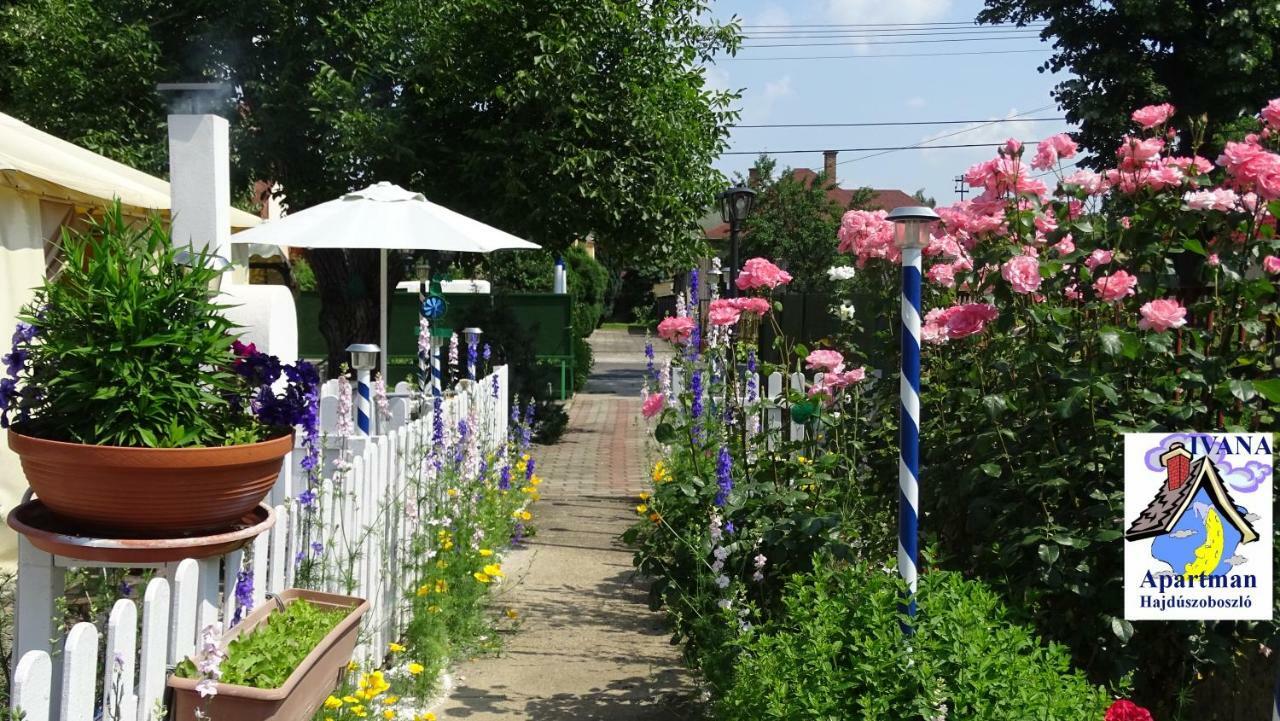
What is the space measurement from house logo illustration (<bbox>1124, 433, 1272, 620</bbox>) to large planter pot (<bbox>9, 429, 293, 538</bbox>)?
90.2 inches

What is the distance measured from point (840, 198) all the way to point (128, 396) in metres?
59.6

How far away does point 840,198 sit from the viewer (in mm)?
60156

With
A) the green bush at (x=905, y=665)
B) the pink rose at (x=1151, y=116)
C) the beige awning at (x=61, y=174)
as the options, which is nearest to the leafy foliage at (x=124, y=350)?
the green bush at (x=905, y=665)

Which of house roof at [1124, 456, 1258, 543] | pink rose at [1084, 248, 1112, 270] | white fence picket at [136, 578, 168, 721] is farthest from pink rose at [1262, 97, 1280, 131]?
white fence picket at [136, 578, 168, 721]

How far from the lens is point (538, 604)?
576 centimetres

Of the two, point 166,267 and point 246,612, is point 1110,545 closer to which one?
point 246,612

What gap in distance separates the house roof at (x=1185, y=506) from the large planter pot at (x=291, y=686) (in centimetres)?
213

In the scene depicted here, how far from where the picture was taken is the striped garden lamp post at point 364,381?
5293 mm

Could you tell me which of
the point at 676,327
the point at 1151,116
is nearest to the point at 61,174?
the point at 676,327

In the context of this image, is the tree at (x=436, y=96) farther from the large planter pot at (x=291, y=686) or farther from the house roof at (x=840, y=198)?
the house roof at (x=840, y=198)

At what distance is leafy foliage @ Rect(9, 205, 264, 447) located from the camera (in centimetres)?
241

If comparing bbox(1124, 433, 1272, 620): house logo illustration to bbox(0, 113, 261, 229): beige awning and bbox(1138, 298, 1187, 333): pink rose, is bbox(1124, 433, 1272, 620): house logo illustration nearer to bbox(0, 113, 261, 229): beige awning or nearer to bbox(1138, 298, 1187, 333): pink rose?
bbox(1138, 298, 1187, 333): pink rose

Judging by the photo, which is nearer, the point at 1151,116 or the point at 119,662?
the point at 119,662

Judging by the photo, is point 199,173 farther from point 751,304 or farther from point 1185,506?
point 1185,506
